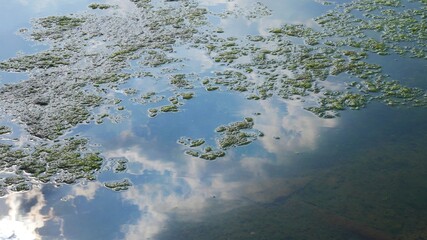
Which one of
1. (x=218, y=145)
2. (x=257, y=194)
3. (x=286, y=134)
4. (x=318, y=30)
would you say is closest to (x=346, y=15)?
(x=318, y=30)

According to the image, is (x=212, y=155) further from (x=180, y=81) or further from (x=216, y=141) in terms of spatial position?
(x=180, y=81)

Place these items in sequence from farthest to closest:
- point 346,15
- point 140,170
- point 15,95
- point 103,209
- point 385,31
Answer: point 346,15, point 385,31, point 15,95, point 140,170, point 103,209

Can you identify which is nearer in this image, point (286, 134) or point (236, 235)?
point (236, 235)

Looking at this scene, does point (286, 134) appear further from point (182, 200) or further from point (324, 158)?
point (182, 200)

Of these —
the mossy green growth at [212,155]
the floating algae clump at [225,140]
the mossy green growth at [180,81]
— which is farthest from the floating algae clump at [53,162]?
the mossy green growth at [180,81]

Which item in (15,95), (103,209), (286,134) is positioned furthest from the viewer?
(15,95)

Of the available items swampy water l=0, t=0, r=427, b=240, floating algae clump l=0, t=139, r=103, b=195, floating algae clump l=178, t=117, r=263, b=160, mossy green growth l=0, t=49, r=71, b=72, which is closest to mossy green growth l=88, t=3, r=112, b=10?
swampy water l=0, t=0, r=427, b=240

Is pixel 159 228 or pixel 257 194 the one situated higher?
pixel 257 194
